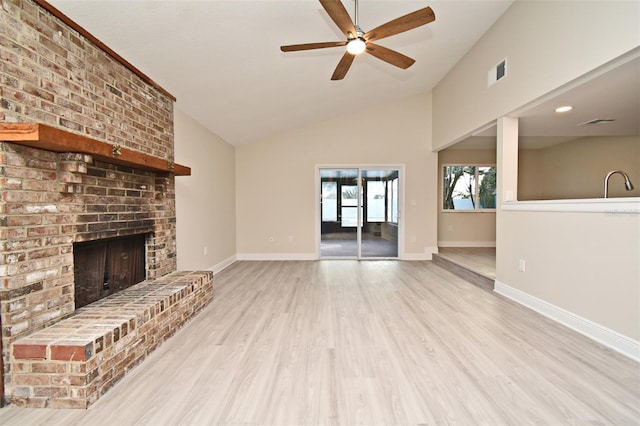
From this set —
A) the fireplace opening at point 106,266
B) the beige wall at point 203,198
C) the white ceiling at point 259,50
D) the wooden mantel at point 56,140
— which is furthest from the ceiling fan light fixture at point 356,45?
the fireplace opening at point 106,266

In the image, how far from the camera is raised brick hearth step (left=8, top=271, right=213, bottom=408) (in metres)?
1.49

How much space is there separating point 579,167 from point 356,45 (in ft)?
19.7

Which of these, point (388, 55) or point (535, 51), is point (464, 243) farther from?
point (388, 55)

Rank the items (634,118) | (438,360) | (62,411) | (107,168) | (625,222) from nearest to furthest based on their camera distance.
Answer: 1. (62,411)
2. (438,360)
3. (625,222)
4. (107,168)
5. (634,118)

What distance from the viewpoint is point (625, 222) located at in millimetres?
2096

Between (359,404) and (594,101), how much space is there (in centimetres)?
403

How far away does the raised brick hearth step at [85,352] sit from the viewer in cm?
149

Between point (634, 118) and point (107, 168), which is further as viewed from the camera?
point (634, 118)

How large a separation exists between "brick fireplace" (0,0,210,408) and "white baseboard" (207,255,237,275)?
2100 millimetres

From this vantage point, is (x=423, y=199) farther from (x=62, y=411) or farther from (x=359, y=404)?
(x=62, y=411)

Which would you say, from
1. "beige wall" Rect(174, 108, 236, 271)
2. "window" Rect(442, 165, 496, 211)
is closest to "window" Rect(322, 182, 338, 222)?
"beige wall" Rect(174, 108, 236, 271)

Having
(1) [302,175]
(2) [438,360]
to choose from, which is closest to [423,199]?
(1) [302,175]

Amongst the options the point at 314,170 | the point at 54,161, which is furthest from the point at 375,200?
the point at 54,161

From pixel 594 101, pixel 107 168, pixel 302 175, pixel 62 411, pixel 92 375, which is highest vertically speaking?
pixel 594 101
